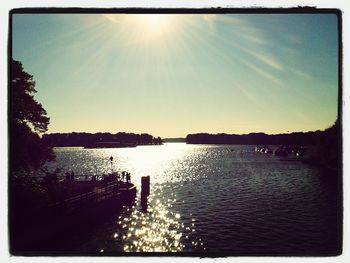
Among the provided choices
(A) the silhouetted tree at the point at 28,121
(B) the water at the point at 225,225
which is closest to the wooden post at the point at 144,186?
(B) the water at the point at 225,225

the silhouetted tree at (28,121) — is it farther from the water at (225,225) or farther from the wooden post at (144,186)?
the wooden post at (144,186)

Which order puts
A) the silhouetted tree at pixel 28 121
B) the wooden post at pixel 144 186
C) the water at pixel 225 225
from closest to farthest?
the silhouetted tree at pixel 28 121 < the water at pixel 225 225 < the wooden post at pixel 144 186

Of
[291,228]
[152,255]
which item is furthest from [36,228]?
[291,228]

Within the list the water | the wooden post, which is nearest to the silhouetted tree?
the water

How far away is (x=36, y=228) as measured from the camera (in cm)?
792

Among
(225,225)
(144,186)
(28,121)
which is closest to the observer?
(28,121)

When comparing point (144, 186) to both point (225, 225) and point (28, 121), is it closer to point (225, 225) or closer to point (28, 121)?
point (225, 225)

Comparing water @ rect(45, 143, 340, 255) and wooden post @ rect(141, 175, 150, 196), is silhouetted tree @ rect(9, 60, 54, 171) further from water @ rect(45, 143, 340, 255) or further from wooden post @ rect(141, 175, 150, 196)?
wooden post @ rect(141, 175, 150, 196)

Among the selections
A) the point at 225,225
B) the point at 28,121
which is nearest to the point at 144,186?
the point at 225,225

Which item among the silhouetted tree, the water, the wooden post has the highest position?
the silhouetted tree

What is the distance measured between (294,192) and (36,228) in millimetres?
28069

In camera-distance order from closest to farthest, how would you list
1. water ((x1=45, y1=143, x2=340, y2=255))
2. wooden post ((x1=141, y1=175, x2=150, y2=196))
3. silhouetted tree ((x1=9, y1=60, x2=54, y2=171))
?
silhouetted tree ((x1=9, y1=60, x2=54, y2=171)), water ((x1=45, y1=143, x2=340, y2=255)), wooden post ((x1=141, y1=175, x2=150, y2=196))

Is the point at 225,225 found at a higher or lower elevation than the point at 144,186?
lower
